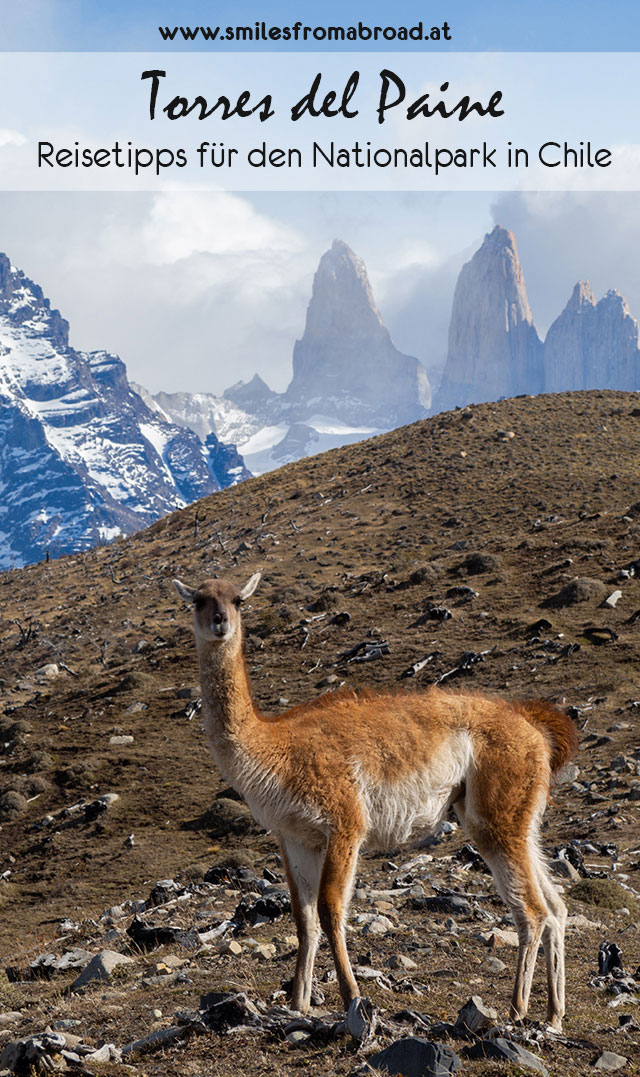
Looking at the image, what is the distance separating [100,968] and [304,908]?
2836 millimetres

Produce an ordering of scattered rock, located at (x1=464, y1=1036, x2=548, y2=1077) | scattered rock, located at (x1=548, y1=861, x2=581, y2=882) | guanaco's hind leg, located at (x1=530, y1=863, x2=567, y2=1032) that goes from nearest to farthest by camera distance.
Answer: scattered rock, located at (x1=464, y1=1036, x2=548, y2=1077), guanaco's hind leg, located at (x1=530, y1=863, x2=567, y2=1032), scattered rock, located at (x1=548, y1=861, x2=581, y2=882)

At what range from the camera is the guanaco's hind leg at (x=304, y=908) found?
6754 millimetres

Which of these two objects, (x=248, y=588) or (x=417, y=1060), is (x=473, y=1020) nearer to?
(x=417, y=1060)

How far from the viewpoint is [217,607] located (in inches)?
278

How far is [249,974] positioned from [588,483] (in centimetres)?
3322

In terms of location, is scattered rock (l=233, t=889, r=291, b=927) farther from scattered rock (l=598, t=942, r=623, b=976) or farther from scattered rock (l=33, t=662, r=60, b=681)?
scattered rock (l=33, t=662, r=60, b=681)

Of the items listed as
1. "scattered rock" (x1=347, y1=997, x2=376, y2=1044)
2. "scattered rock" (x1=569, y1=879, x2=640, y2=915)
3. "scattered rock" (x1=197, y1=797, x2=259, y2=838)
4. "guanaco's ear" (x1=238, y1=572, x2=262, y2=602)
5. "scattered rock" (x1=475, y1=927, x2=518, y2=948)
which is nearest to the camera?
"scattered rock" (x1=347, y1=997, x2=376, y2=1044)

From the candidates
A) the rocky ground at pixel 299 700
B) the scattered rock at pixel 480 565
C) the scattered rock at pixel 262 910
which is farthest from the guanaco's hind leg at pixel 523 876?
the scattered rock at pixel 480 565

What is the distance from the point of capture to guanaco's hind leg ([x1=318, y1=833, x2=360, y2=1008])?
6500mm

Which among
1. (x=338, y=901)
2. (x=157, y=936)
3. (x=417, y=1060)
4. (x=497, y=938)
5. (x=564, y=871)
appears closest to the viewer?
(x=417, y=1060)

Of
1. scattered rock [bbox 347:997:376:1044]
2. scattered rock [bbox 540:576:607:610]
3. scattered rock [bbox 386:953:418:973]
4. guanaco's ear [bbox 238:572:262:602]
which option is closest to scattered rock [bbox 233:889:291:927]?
scattered rock [bbox 386:953:418:973]

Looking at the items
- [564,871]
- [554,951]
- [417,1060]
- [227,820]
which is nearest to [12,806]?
[227,820]

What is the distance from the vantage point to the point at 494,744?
7.32 metres

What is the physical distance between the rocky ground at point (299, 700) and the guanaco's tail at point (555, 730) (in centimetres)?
153
